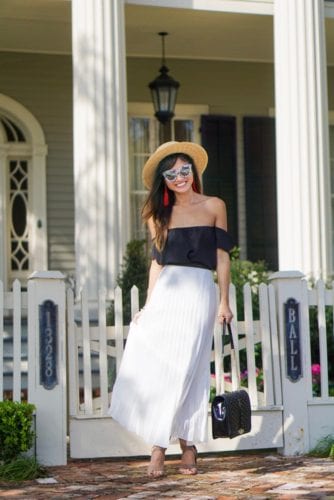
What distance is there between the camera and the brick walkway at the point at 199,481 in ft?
17.7

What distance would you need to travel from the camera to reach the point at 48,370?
21.9ft

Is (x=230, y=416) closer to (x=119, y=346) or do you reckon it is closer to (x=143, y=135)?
(x=119, y=346)

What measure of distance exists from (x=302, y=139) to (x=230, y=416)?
5.49 m

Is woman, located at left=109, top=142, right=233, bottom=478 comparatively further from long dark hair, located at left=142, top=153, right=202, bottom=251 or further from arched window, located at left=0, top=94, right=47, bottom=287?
arched window, located at left=0, top=94, right=47, bottom=287

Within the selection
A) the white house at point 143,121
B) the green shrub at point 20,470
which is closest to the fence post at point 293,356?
the green shrub at point 20,470

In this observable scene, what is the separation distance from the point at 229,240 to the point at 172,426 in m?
1.17

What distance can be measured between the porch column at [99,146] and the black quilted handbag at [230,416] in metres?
4.33

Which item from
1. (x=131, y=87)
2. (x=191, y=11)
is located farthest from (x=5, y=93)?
(x=191, y=11)

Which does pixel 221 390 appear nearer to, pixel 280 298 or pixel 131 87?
pixel 280 298

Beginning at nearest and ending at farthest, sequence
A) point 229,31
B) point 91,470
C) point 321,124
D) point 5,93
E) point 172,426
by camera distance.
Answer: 1. point 172,426
2. point 91,470
3. point 321,124
4. point 229,31
5. point 5,93

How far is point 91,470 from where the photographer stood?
21.2ft

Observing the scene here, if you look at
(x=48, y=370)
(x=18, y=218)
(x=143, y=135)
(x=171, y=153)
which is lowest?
(x=48, y=370)

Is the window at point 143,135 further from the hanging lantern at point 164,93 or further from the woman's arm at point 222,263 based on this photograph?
the woman's arm at point 222,263

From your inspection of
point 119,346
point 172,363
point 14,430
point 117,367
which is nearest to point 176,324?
point 172,363
